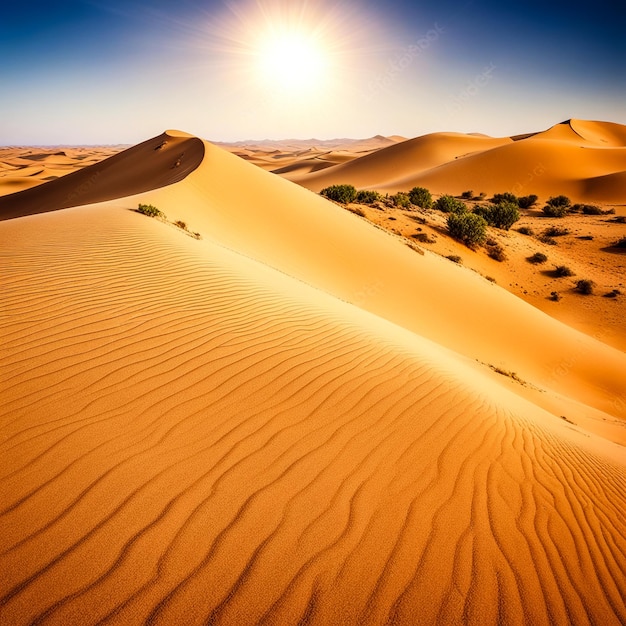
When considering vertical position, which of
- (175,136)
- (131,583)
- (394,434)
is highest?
(175,136)

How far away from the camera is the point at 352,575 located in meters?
1.87

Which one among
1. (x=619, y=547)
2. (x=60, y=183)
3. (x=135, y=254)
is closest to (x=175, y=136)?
(x=60, y=183)

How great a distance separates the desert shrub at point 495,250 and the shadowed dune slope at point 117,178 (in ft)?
44.4

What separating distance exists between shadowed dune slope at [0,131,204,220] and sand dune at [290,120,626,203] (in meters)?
19.1

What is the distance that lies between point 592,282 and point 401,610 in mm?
17440

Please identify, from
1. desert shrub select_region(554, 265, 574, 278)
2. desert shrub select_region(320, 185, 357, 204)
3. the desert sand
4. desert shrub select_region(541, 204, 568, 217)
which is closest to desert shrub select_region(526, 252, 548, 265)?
desert shrub select_region(554, 265, 574, 278)

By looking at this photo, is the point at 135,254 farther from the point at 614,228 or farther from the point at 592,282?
the point at 614,228

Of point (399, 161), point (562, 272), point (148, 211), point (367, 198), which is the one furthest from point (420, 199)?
point (399, 161)

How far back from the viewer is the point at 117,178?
1992 cm

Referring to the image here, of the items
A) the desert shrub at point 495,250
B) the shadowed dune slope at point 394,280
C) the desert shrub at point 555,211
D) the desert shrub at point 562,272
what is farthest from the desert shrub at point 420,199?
the shadowed dune slope at point 394,280

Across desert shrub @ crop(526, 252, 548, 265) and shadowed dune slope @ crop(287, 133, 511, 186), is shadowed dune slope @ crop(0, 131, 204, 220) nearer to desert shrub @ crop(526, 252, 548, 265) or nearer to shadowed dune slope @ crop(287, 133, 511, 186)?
desert shrub @ crop(526, 252, 548, 265)

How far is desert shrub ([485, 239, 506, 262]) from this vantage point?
1670cm

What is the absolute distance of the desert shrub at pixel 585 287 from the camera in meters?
14.6

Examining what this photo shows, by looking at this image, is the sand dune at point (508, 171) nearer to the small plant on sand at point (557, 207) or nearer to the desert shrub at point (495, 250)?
the small plant on sand at point (557, 207)
